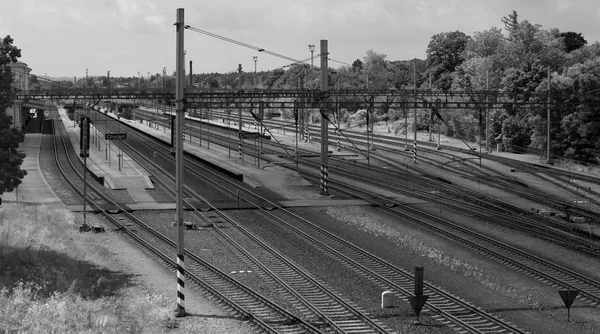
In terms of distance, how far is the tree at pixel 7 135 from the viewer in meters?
26.7

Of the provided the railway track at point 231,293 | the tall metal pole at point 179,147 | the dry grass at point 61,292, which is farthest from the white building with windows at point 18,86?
the tall metal pole at point 179,147

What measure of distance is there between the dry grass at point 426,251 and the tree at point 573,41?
3269 inches

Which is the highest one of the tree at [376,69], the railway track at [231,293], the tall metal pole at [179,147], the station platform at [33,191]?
the tree at [376,69]

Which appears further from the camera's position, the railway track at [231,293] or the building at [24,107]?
the building at [24,107]

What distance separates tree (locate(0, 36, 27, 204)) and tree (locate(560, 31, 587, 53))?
323ft

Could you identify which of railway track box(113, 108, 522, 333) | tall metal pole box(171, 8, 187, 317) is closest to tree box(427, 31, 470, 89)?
railway track box(113, 108, 522, 333)

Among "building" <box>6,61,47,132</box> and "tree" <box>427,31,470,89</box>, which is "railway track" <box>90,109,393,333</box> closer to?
"building" <box>6,61,47,132</box>

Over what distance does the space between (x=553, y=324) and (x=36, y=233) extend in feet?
65.6

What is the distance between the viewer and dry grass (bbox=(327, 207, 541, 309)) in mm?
23703

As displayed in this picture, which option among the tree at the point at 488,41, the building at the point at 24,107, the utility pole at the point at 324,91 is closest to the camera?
the utility pole at the point at 324,91

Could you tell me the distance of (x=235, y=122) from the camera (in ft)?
401

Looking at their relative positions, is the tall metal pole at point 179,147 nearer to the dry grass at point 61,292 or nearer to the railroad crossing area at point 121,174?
the dry grass at point 61,292

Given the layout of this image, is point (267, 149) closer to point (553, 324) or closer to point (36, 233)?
point (36, 233)

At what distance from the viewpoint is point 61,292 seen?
22.7 meters
